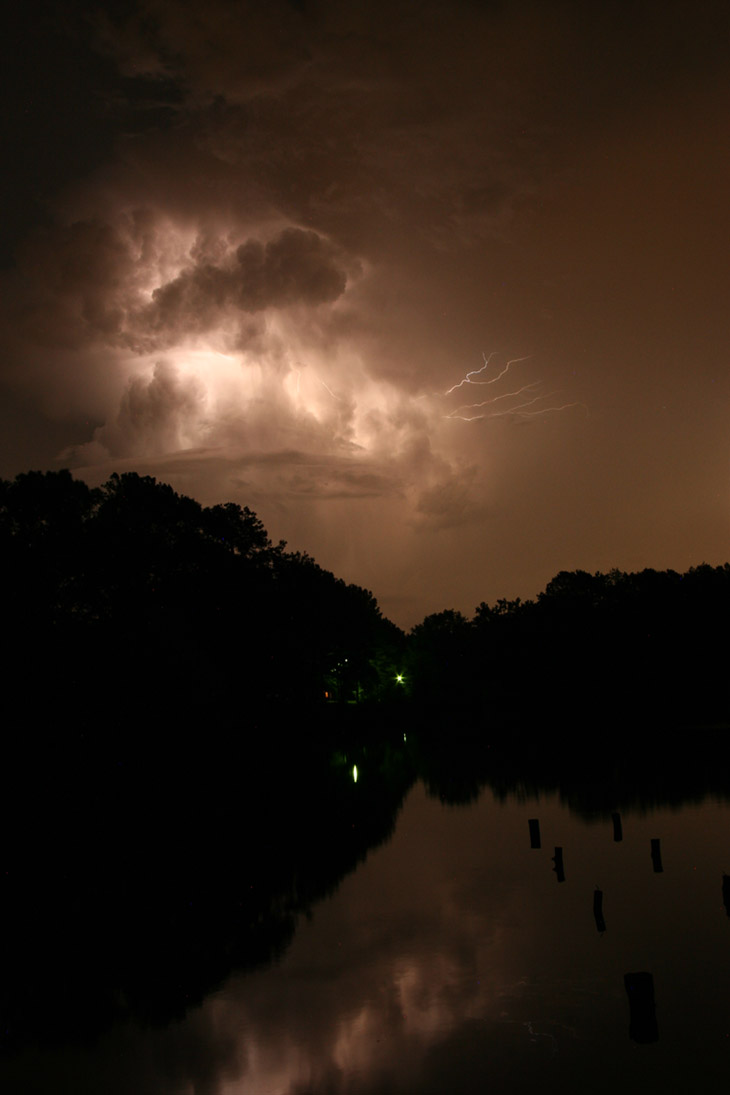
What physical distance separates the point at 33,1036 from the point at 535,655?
89416 mm

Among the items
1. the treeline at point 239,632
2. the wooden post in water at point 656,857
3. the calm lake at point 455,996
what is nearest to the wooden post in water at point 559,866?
the calm lake at point 455,996

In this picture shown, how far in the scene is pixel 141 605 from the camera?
5159 centimetres

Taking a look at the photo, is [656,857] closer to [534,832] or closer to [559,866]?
[559,866]

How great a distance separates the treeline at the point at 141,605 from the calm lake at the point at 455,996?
1538cm

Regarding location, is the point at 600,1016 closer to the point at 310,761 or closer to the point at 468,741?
the point at 310,761

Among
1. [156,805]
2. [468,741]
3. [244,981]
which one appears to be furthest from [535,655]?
[244,981]

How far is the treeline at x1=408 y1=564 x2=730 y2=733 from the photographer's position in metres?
86.2

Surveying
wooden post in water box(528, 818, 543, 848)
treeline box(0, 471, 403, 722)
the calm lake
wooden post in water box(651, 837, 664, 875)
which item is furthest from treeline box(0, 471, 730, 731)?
wooden post in water box(651, 837, 664, 875)

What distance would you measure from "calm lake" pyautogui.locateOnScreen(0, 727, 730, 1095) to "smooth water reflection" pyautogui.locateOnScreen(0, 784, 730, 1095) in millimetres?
43

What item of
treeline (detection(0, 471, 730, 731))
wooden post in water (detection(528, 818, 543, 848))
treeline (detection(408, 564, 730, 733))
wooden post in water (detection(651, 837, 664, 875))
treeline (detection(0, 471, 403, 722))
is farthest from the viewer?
treeline (detection(408, 564, 730, 733))

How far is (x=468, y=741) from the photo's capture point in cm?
7725

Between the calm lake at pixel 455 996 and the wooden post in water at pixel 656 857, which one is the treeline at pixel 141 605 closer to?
the calm lake at pixel 455 996

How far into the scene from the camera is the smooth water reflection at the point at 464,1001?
13461 millimetres

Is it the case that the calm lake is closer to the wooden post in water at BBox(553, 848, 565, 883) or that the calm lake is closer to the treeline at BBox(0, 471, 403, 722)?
the wooden post in water at BBox(553, 848, 565, 883)
